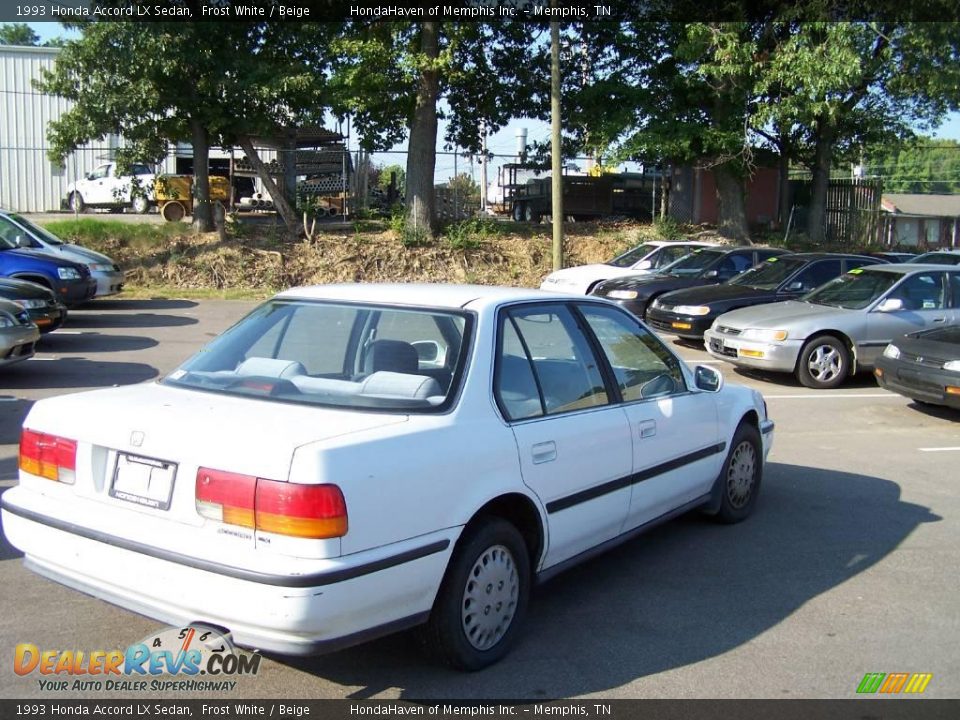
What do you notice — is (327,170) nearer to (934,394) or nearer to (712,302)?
(712,302)

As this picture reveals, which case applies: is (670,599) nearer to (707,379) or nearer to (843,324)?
(707,379)

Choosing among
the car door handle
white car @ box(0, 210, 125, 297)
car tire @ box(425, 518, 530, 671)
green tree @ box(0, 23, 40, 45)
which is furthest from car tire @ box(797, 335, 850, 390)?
green tree @ box(0, 23, 40, 45)

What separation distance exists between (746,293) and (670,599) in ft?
34.1

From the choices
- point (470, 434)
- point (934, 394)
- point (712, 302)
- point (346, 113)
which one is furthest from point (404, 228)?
point (470, 434)

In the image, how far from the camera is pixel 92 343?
547 inches

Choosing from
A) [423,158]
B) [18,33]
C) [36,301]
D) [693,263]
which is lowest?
[36,301]

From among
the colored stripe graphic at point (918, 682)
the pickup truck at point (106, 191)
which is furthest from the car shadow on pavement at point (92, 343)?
the pickup truck at point (106, 191)

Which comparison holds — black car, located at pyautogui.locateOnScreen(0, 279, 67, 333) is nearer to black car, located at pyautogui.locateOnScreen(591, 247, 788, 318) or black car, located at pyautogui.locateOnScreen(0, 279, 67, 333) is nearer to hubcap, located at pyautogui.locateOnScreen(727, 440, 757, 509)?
black car, located at pyautogui.locateOnScreen(591, 247, 788, 318)

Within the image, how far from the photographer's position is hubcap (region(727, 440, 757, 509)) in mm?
6180

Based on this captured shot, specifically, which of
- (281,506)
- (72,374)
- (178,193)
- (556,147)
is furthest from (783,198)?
(281,506)

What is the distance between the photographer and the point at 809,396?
11625mm

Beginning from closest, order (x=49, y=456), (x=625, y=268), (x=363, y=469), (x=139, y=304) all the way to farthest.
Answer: (x=363, y=469), (x=49, y=456), (x=625, y=268), (x=139, y=304)

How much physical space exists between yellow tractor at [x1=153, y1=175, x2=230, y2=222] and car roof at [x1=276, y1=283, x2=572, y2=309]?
68.3ft

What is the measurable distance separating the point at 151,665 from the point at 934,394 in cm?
848
